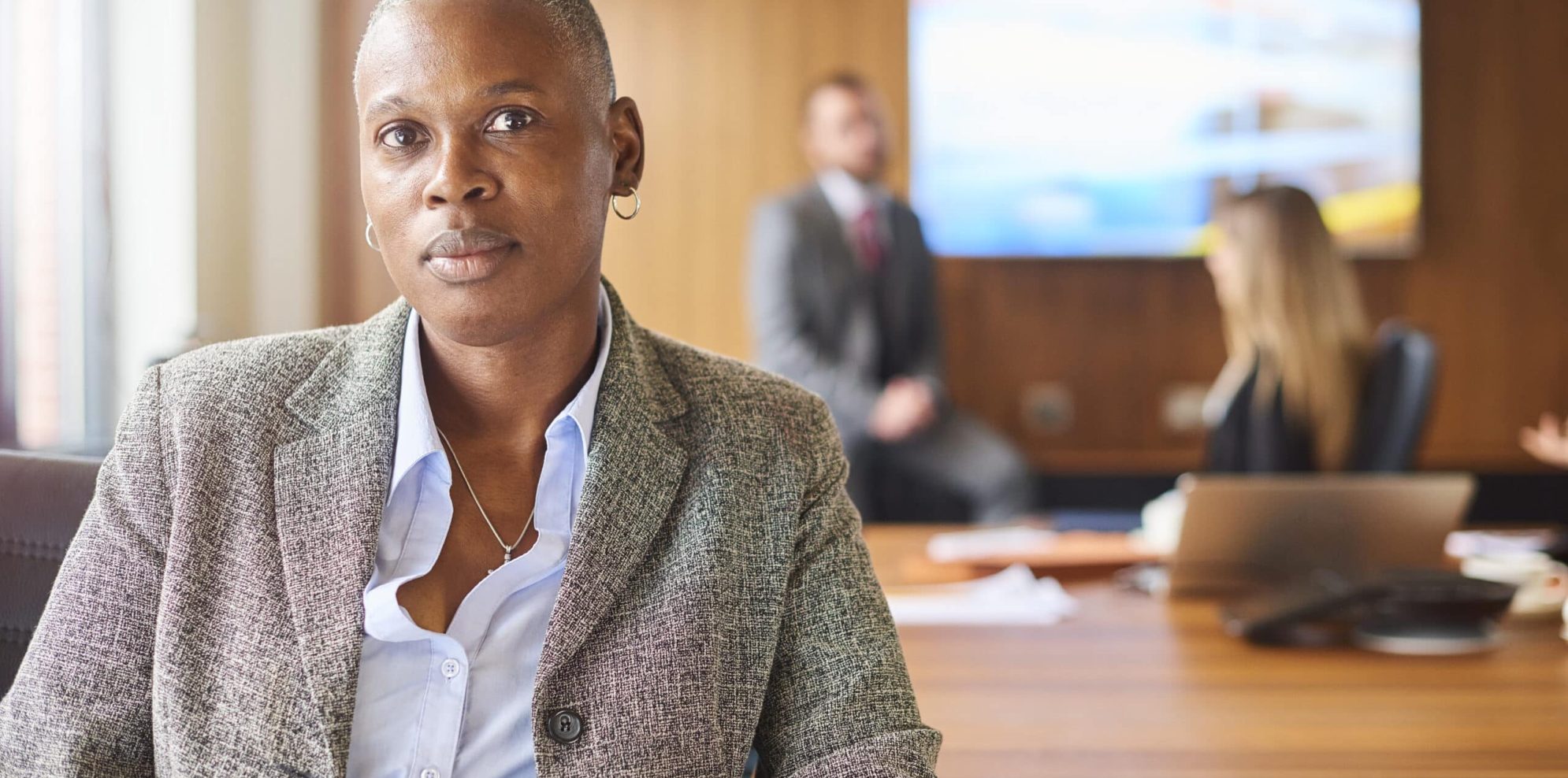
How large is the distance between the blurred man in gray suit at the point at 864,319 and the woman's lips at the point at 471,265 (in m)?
3.16

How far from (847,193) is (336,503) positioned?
346cm

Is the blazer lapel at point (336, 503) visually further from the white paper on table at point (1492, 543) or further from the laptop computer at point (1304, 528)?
the white paper on table at point (1492, 543)

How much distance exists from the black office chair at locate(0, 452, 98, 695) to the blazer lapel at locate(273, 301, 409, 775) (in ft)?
0.83

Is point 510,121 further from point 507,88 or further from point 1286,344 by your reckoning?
point 1286,344

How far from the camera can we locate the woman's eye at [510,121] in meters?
0.94

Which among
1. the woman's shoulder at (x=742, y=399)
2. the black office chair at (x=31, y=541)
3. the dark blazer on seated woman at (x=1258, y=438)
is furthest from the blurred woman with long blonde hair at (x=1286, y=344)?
the black office chair at (x=31, y=541)

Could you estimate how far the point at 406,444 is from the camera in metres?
1.00

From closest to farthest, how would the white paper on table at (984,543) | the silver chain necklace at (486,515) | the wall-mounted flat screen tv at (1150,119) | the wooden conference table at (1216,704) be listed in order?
1. the silver chain necklace at (486,515)
2. the wooden conference table at (1216,704)
3. the white paper on table at (984,543)
4. the wall-mounted flat screen tv at (1150,119)

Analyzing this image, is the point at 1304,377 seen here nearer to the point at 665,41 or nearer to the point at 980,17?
the point at 980,17

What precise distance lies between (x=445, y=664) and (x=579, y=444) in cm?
20

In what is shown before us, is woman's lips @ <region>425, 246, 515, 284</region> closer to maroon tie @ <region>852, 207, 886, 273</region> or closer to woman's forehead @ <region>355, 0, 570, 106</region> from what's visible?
woman's forehead @ <region>355, 0, 570, 106</region>

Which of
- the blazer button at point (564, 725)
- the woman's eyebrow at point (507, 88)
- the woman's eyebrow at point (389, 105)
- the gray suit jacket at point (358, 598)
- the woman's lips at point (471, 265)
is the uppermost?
the woman's eyebrow at point (507, 88)

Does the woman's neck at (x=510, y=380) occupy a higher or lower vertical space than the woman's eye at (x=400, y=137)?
lower

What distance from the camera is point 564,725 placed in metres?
0.92
